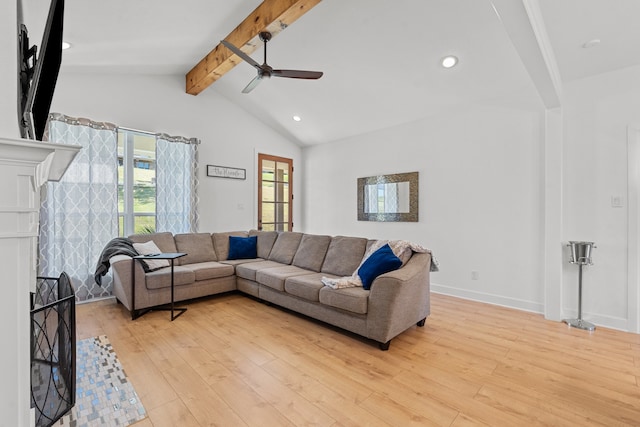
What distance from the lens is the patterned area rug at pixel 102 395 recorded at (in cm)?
166

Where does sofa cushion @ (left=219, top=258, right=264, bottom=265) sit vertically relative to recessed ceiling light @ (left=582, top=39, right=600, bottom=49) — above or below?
below

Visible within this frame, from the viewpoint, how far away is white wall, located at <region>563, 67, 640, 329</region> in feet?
9.78

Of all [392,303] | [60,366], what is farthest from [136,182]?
[392,303]

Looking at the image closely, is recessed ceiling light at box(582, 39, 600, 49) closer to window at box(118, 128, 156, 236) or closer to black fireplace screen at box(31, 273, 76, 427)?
black fireplace screen at box(31, 273, 76, 427)

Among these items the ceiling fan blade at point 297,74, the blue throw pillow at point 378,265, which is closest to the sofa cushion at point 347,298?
the blue throw pillow at point 378,265

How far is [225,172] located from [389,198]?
113 inches

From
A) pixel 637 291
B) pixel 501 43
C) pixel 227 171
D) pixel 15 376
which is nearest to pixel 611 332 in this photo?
pixel 637 291

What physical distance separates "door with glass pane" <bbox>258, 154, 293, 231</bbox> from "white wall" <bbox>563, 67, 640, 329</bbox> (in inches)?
177

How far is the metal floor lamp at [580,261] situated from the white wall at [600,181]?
0.15 meters

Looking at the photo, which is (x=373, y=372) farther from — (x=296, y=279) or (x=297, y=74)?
(x=297, y=74)

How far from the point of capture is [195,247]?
14.1 ft

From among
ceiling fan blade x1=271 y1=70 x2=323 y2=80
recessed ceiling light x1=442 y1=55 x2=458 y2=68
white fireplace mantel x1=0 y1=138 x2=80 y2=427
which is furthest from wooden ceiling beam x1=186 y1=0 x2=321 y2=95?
white fireplace mantel x1=0 y1=138 x2=80 y2=427

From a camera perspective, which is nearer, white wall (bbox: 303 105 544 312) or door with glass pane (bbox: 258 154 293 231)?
white wall (bbox: 303 105 544 312)

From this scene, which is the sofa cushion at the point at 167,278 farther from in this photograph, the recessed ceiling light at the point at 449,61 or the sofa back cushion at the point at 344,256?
the recessed ceiling light at the point at 449,61
